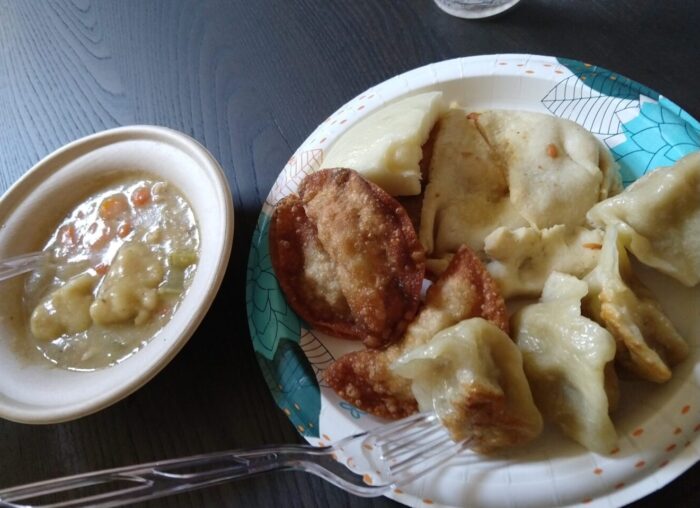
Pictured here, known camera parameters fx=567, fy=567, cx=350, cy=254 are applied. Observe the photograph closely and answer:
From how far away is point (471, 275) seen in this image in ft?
5.21

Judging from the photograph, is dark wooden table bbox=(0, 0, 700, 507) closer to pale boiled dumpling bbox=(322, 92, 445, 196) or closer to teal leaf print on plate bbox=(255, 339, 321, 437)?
teal leaf print on plate bbox=(255, 339, 321, 437)

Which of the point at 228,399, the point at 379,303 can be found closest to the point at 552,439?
the point at 379,303

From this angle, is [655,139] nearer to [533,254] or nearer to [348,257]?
[533,254]

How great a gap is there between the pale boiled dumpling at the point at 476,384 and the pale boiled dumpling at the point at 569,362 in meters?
0.07

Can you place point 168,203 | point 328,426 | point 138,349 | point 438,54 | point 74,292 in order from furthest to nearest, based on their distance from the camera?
point 438,54, point 168,203, point 74,292, point 138,349, point 328,426

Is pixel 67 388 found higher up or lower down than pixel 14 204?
lower down

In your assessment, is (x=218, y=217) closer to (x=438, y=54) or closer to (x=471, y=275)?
(x=471, y=275)

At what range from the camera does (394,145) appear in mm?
1756

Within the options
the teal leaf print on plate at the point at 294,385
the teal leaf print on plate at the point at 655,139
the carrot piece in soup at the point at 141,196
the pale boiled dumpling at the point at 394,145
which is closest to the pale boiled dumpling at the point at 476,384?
the teal leaf print on plate at the point at 294,385

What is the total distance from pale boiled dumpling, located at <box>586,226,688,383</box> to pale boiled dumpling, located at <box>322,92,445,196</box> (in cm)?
61

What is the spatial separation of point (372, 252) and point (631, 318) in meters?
0.71

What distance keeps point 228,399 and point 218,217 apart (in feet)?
1.84

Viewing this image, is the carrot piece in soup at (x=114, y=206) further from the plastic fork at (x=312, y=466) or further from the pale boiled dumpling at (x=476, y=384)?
the pale boiled dumpling at (x=476, y=384)

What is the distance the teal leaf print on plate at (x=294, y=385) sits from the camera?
5.21ft
